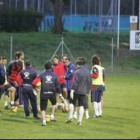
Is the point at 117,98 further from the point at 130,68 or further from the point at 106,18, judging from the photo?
the point at 106,18

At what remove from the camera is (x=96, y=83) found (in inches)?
863

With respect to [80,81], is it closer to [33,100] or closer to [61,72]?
[33,100]

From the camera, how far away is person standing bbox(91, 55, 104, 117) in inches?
858

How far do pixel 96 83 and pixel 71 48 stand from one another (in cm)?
3043

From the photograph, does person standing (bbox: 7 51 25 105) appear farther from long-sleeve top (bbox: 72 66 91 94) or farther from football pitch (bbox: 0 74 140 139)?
long-sleeve top (bbox: 72 66 91 94)

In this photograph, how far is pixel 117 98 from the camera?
29.3 meters

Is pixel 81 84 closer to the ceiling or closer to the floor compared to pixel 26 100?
closer to the ceiling

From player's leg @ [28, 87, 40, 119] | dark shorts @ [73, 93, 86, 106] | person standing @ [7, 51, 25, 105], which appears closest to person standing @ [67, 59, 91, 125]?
dark shorts @ [73, 93, 86, 106]

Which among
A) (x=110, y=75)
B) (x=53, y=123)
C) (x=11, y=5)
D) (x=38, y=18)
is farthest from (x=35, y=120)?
(x=11, y=5)

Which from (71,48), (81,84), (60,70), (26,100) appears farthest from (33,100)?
(71,48)

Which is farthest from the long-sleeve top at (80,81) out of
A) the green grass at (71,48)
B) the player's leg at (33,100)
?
the green grass at (71,48)

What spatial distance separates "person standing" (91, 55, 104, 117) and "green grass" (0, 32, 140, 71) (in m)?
24.8

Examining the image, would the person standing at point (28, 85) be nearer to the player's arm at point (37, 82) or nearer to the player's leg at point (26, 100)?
the player's leg at point (26, 100)

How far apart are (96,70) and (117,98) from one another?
25.4ft
